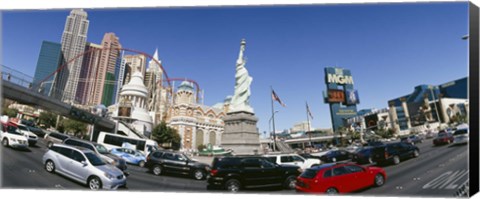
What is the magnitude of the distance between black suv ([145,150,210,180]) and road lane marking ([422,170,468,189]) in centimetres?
798

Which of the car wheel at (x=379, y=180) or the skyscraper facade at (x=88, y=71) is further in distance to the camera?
the skyscraper facade at (x=88, y=71)

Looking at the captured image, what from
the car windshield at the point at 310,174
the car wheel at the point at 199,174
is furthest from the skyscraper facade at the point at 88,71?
the car windshield at the point at 310,174

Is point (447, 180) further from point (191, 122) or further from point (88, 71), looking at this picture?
point (88, 71)

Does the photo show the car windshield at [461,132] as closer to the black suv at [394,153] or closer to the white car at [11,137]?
the black suv at [394,153]

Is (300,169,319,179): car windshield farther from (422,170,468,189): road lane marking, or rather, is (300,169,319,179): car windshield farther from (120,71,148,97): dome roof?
(120,71,148,97): dome roof

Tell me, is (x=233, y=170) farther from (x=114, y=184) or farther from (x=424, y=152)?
(x=424, y=152)

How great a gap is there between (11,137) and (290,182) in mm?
Answer: 11842

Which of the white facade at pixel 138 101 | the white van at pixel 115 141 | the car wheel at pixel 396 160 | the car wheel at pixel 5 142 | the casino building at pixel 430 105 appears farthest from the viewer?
the white facade at pixel 138 101

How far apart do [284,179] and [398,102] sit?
20.8ft

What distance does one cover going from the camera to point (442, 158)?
9.12 m

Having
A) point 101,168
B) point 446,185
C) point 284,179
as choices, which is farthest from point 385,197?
point 101,168

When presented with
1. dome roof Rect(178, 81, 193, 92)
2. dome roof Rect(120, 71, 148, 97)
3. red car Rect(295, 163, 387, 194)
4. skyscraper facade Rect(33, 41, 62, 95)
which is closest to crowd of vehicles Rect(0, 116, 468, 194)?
red car Rect(295, 163, 387, 194)

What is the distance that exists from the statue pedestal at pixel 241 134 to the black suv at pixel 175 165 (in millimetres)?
6169

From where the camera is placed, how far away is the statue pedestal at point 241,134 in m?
17.0
